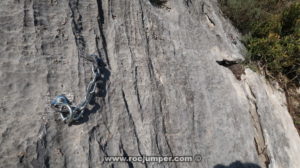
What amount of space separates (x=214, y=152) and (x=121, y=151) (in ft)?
4.63

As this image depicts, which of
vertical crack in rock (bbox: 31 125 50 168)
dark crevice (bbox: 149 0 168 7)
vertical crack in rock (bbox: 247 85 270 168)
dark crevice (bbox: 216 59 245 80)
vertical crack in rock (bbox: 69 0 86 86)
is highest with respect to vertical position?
dark crevice (bbox: 149 0 168 7)

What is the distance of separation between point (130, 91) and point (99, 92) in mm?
404

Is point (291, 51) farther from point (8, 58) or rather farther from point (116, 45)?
point (8, 58)

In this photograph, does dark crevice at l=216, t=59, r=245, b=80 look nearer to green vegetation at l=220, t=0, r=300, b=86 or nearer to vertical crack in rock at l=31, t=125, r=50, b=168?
green vegetation at l=220, t=0, r=300, b=86

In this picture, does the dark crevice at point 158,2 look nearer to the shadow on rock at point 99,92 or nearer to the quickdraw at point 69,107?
the shadow on rock at point 99,92

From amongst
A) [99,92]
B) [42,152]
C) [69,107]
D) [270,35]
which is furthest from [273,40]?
[42,152]

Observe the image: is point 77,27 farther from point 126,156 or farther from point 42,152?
point 126,156

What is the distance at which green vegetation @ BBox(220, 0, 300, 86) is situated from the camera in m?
4.41

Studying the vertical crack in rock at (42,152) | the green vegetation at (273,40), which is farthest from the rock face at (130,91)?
the green vegetation at (273,40)

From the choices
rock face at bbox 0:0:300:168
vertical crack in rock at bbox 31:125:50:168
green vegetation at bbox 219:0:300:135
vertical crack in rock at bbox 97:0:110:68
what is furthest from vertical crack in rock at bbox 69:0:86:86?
green vegetation at bbox 219:0:300:135

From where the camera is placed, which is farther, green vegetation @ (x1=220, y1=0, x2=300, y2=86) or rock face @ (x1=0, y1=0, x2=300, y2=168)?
green vegetation @ (x1=220, y1=0, x2=300, y2=86)

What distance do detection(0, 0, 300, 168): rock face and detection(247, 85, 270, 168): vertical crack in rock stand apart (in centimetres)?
2

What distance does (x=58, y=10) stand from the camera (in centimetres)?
230

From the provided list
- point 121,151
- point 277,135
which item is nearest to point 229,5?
point 277,135
